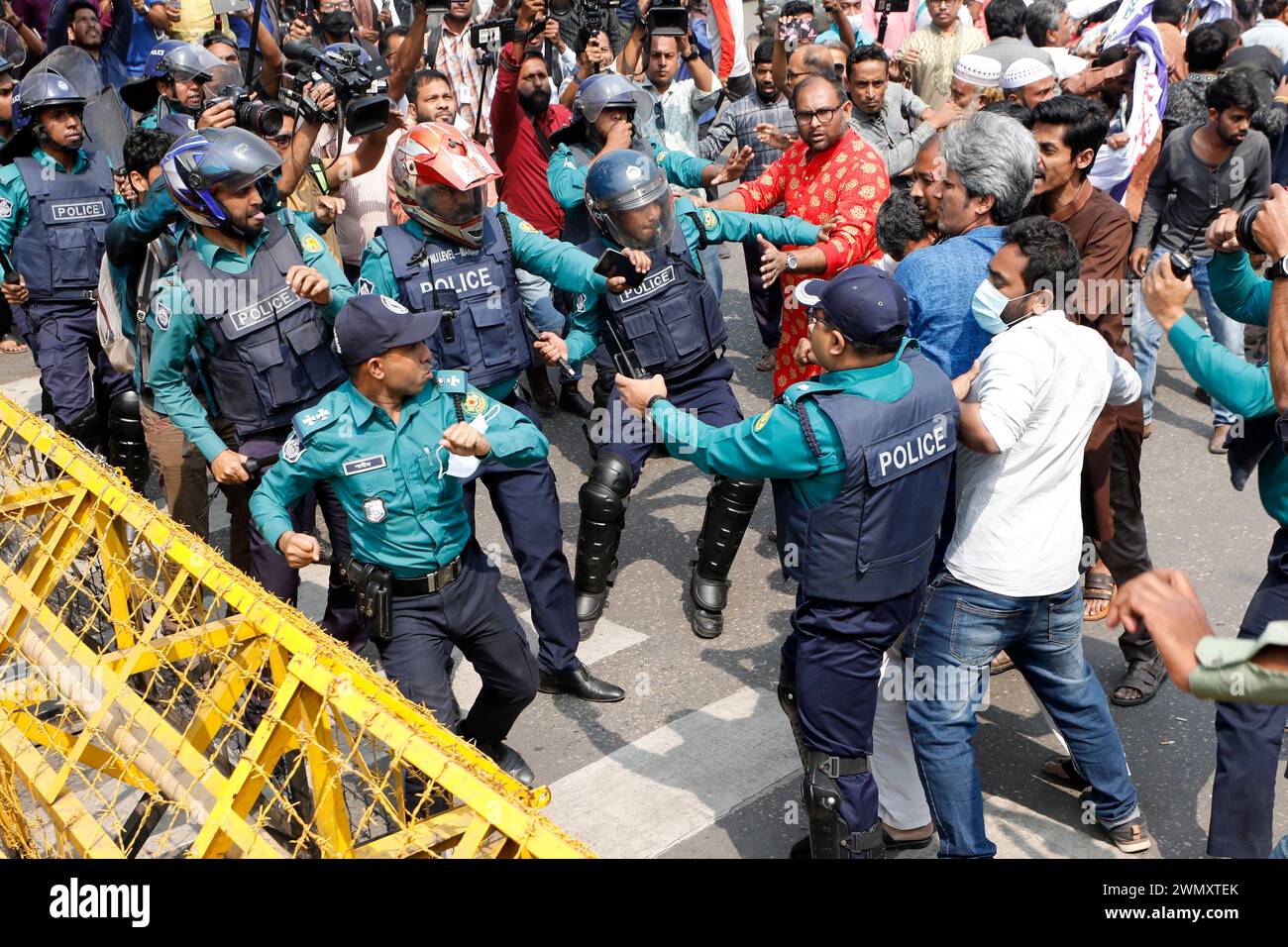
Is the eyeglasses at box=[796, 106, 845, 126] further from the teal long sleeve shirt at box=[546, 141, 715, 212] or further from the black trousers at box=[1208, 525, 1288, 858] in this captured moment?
the black trousers at box=[1208, 525, 1288, 858]

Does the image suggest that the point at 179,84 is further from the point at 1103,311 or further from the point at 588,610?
the point at 1103,311

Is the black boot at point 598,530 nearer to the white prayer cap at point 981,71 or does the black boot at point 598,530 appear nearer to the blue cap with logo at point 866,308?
the blue cap with logo at point 866,308

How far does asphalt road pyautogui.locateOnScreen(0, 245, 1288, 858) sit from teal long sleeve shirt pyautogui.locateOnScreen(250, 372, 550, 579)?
112 centimetres

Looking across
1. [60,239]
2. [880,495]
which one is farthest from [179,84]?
[880,495]

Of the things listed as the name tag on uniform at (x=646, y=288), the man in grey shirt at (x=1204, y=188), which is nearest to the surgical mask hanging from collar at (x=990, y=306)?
the name tag on uniform at (x=646, y=288)

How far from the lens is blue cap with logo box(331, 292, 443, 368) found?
392 cm

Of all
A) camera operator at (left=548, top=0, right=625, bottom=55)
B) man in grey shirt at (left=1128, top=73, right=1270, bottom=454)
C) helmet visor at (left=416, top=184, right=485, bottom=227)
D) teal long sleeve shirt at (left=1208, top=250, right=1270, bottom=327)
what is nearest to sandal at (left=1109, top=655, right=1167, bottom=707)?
teal long sleeve shirt at (left=1208, top=250, right=1270, bottom=327)

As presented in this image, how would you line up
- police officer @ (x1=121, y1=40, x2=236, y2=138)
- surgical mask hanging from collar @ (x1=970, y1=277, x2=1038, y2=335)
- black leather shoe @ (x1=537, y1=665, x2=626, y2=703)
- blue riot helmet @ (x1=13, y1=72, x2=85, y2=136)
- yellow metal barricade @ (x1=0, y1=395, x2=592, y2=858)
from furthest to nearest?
police officer @ (x1=121, y1=40, x2=236, y2=138)
blue riot helmet @ (x1=13, y1=72, x2=85, y2=136)
black leather shoe @ (x1=537, y1=665, x2=626, y2=703)
surgical mask hanging from collar @ (x1=970, y1=277, x2=1038, y2=335)
yellow metal barricade @ (x1=0, y1=395, x2=592, y2=858)

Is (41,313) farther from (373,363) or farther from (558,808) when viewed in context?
(558,808)

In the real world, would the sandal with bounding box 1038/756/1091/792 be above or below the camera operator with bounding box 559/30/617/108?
below

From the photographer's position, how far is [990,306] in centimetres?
405

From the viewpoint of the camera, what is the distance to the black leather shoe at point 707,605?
218 inches

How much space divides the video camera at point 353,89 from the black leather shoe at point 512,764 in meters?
3.07

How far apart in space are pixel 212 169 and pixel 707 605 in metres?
2.69
